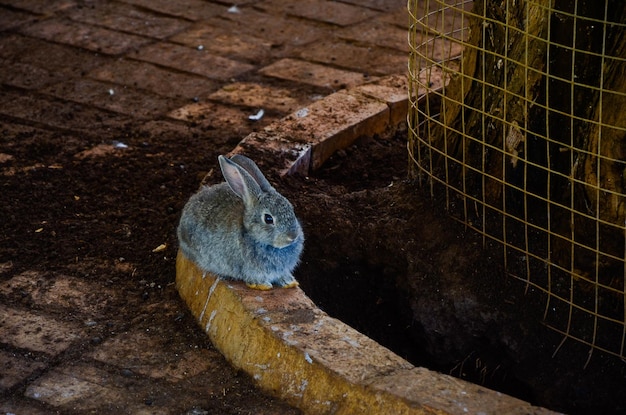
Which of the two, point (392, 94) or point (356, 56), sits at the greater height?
point (392, 94)

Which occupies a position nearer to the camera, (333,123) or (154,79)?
(333,123)

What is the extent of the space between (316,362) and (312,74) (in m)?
3.40

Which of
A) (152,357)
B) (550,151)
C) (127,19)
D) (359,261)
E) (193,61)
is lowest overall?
(152,357)

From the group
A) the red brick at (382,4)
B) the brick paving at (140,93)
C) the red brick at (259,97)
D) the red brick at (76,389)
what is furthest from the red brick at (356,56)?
the red brick at (76,389)

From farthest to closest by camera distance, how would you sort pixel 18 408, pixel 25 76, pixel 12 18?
pixel 12 18
pixel 25 76
pixel 18 408

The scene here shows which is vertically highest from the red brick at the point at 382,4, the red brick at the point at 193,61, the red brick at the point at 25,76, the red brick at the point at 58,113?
the red brick at the point at 382,4

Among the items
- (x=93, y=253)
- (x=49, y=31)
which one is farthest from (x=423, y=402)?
(x=49, y=31)

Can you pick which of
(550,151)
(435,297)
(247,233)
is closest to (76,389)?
(247,233)

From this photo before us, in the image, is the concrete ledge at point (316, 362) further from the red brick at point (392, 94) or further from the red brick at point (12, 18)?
the red brick at point (12, 18)

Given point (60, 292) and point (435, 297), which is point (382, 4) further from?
point (60, 292)

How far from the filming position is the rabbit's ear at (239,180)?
3750 millimetres

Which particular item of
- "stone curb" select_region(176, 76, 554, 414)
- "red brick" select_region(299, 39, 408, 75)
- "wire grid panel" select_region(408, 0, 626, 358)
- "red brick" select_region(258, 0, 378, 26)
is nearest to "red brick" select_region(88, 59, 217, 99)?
"red brick" select_region(299, 39, 408, 75)

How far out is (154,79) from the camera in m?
6.32

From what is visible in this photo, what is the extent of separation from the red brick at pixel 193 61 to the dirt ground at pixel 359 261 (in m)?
1.42
